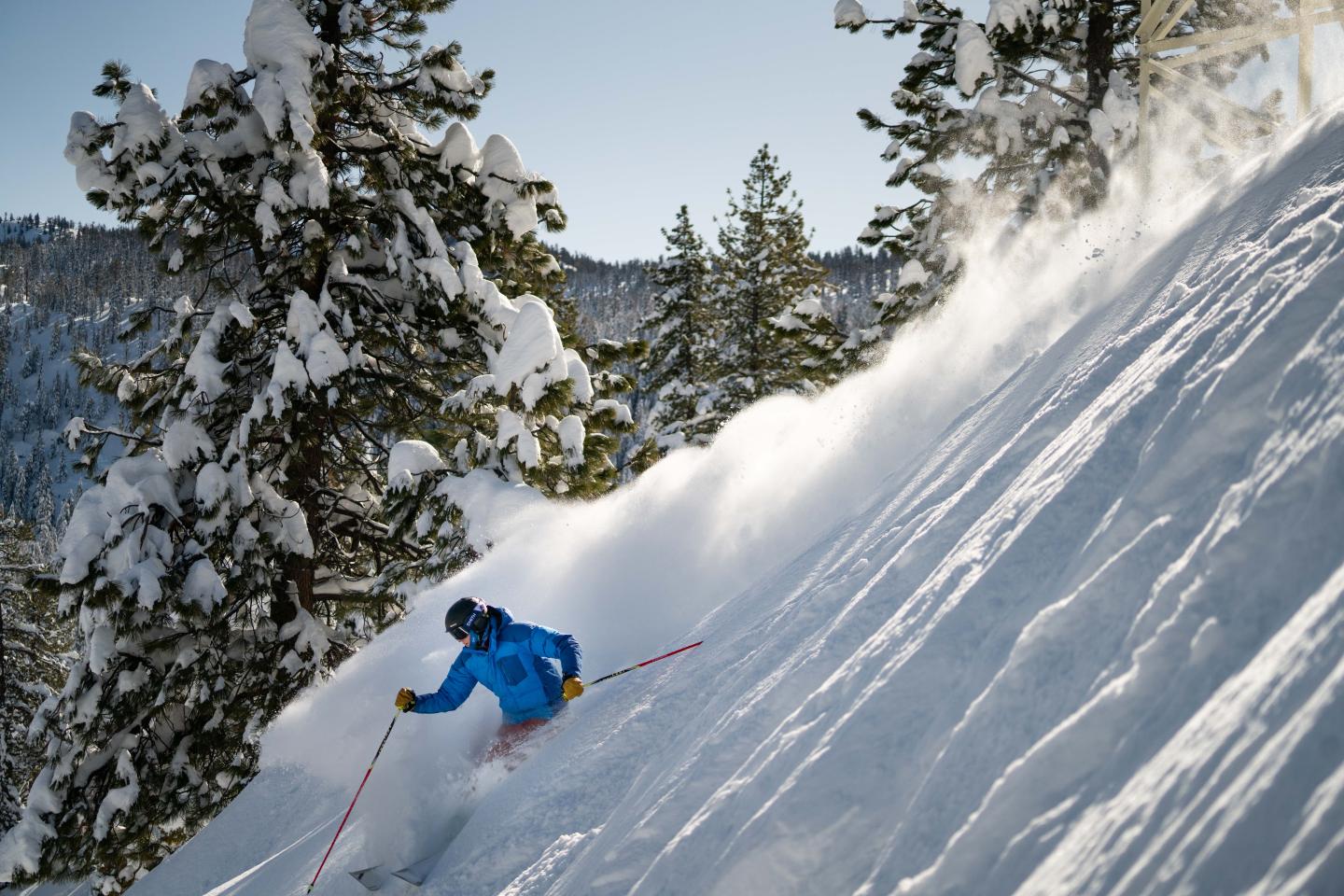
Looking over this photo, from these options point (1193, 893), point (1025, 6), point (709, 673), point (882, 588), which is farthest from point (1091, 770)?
point (1025, 6)

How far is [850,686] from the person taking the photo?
3.36 m

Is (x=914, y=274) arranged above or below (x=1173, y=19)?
below

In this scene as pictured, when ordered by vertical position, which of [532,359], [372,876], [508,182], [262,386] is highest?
[508,182]

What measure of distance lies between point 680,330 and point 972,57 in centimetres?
1646

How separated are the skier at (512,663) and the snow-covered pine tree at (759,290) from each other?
1784 centimetres

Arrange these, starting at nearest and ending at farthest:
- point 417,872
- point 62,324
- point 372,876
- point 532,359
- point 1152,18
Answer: point 417,872
point 372,876
point 532,359
point 1152,18
point 62,324

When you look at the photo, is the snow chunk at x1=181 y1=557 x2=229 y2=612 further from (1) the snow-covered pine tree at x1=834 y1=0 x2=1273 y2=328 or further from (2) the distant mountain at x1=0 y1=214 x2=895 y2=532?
(2) the distant mountain at x1=0 y1=214 x2=895 y2=532

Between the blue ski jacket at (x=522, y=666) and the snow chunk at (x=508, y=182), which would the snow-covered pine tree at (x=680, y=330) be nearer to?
the snow chunk at (x=508, y=182)

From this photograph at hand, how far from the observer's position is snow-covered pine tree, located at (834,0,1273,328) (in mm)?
10641

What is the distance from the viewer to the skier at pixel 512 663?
5980 millimetres

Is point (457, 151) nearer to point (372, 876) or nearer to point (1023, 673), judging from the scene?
point (372, 876)

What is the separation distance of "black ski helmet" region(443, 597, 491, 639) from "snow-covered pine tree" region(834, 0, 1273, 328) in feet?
29.3

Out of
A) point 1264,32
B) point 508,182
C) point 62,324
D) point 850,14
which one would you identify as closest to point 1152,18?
point 1264,32

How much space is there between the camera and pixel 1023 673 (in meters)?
2.74
